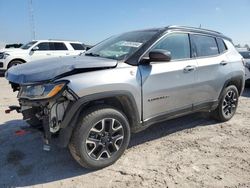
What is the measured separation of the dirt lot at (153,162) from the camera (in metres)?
3.18

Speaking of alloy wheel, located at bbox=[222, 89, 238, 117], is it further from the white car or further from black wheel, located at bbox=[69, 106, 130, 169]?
the white car

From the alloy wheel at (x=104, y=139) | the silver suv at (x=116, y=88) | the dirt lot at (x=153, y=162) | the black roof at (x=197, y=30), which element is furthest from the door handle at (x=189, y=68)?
A: the alloy wheel at (x=104, y=139)

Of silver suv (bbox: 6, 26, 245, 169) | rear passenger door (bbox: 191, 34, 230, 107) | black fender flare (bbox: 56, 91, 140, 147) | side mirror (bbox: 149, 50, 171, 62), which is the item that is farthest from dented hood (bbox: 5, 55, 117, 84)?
rear passenger door (bbox: 191, 34, 230, 107)

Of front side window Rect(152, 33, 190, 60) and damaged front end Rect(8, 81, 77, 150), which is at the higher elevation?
front side window Rect(152, 33, 190, 60)

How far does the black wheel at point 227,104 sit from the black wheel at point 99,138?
2.35 m

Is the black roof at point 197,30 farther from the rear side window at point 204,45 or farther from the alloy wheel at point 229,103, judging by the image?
the alloy wheel at point 229,103

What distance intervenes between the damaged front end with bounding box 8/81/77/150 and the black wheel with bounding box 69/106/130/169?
0.25 m

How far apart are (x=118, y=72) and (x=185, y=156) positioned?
152cm

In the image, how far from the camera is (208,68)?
459cm

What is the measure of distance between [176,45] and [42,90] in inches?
86.9

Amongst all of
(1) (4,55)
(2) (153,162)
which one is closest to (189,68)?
(2) (153,162)

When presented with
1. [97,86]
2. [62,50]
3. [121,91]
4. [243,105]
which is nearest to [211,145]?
[121,91]

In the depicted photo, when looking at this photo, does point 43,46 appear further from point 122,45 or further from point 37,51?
point 122,45

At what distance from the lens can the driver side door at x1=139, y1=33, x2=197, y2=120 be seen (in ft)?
12.1
